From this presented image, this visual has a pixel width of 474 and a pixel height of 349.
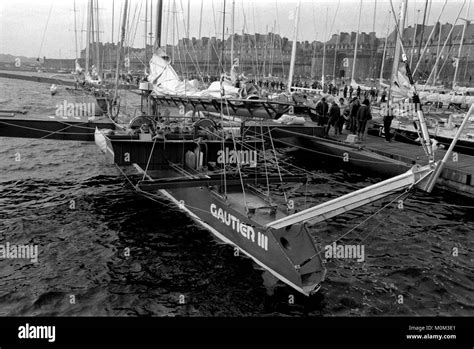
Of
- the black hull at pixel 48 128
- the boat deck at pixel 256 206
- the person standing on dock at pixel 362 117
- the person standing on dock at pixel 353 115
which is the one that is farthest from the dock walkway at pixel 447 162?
the black hull at pixel 48 128

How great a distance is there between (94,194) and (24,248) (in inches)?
197

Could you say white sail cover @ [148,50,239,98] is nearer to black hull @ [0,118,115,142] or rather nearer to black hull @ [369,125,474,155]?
black hull @ [0,118,115,142]

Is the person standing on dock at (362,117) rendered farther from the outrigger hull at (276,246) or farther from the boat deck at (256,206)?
the outrigger hull at (276,246)

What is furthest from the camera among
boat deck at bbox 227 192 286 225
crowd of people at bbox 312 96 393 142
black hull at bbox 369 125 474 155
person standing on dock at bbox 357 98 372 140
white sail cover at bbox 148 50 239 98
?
crowd of people at bbox 312 96 393 142

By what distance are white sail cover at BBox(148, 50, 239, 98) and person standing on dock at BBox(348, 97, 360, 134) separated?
8.68m

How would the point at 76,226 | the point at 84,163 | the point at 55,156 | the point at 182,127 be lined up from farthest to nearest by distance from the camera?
1. the point at 55,156
2. the point at 84,163
3. the point at 182,127
4. the point at 76,226

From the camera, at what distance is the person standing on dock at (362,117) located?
22.2m

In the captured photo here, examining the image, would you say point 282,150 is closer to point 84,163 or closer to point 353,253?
point 84,163

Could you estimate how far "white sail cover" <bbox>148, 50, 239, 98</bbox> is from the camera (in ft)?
52.9

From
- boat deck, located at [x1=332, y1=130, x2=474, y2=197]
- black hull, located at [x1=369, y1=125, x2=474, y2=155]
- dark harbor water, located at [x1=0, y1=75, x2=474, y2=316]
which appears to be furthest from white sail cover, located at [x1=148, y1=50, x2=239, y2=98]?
black hull, located at [x1=369, y1=125, x2=474, y2=155]

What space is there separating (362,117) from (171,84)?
10.6 metres

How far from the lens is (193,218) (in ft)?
44.0
